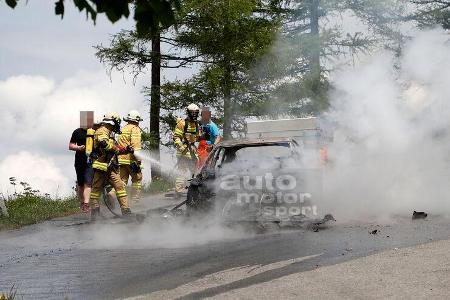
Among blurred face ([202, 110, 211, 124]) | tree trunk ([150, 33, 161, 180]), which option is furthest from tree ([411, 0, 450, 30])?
blurred face ([202, 110, 211, 124])

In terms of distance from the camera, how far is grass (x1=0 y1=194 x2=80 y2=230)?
1427cm

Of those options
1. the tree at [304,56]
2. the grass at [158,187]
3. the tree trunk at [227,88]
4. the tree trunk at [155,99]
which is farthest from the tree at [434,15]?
the grass at [158,187]

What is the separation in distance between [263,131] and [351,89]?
15.9ft

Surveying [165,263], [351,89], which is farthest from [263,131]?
[165,263]

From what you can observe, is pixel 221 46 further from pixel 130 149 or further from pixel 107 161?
pixel 107 161

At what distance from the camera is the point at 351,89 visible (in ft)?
48.5

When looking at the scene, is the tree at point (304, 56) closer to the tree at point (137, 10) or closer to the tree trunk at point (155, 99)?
the tree trunk at point (155, 99)

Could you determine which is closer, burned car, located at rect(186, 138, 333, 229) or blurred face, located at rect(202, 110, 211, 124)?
burned car, located at rect(186, 138, 333, 229)

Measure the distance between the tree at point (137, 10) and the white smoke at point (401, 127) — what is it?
977 centimetres

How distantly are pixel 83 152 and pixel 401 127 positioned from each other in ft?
21.1

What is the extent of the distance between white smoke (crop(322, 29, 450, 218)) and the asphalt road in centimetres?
290

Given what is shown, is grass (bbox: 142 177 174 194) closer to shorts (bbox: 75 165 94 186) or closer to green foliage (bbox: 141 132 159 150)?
green foliage (bbox: 141 132 159 150)

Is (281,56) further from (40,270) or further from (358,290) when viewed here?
(358,290)

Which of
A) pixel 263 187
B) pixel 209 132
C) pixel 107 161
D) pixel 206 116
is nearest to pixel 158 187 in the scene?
pixel 209 132
